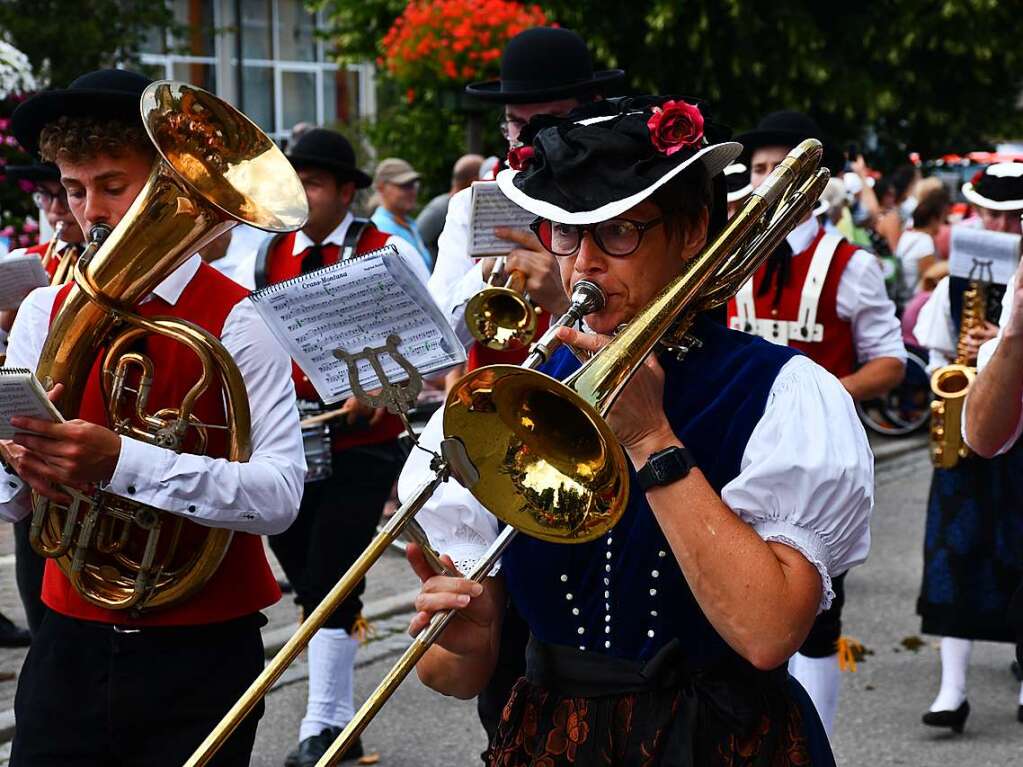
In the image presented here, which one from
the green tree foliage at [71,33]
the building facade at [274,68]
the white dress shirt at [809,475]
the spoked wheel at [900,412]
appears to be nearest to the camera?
the white dress shirt at [809,475]

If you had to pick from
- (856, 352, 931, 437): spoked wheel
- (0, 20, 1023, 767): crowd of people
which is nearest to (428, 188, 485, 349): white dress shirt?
(0, 20, 1023, 767): crowd of people

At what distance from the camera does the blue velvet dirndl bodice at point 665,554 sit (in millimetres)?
2348

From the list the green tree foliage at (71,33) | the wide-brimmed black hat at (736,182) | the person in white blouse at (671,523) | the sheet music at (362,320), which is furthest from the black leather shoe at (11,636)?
the green tree foliage at (71,33)

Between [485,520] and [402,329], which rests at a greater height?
[402,329]

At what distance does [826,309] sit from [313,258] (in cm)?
173

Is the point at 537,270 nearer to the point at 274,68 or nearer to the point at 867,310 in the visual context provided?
the point at 867,310

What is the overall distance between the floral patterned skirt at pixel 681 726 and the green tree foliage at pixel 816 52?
1568 cm

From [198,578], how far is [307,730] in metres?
2.28

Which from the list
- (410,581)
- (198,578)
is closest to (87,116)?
(198,578)

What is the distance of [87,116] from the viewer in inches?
124

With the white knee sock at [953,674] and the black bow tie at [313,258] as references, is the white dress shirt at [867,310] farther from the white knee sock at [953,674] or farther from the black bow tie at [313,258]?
the black bow tie at [313,258]

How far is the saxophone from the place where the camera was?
4.84 metres

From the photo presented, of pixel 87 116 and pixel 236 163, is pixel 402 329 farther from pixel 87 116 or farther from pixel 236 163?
pixel 87 116

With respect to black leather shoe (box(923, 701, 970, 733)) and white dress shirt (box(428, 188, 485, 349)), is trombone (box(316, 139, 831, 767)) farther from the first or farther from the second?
black leather shoe (box(923, 701, 970, 733))
